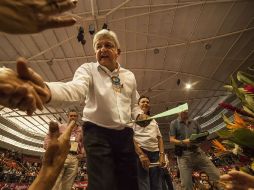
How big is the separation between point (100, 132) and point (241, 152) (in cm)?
78

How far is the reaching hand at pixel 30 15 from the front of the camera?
18.2 inches

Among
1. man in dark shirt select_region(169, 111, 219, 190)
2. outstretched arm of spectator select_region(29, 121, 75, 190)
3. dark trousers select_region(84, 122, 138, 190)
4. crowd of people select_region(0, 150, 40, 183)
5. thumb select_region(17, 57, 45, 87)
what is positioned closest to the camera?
thumb select_region(17, 57, 45, 87)

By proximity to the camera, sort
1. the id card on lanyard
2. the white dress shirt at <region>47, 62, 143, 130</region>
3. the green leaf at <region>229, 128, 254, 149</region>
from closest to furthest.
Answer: the green leaf at <region>229, 128, 254, 149</region>, the white dress shirt at <region>47, 62, 143, 130</region>, the id card on lanyard

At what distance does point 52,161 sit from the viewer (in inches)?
28.9

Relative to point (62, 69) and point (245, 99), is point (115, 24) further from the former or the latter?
point (245, 99)

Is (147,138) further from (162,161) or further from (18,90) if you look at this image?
(18,90)

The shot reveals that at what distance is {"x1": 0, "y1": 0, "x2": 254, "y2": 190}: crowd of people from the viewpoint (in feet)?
1.76

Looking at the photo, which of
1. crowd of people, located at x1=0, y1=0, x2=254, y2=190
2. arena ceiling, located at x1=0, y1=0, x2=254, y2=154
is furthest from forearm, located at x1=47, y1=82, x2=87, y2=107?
arena ceiling, located at x1=0, y1=0, x2=254, y2=154

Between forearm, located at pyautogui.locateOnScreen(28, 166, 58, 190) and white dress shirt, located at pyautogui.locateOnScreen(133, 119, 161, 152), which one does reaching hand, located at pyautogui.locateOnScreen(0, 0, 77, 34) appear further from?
white dress shirt, located at pyautogui.locateOnScreen(133, 119, 161, 152)

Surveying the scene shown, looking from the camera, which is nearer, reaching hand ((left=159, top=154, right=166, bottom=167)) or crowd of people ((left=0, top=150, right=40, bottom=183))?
reaching hand ((left=159, top=154, right=166, bottom=167))

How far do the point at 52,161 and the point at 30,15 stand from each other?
1.40 ft

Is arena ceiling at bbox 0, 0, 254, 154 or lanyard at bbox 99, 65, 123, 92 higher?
arena ceiling at bbox 0, 0, 254, 154

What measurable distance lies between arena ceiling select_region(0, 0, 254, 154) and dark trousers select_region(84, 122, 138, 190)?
5613 mm

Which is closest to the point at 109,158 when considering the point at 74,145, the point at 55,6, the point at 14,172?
the point at 55,6
